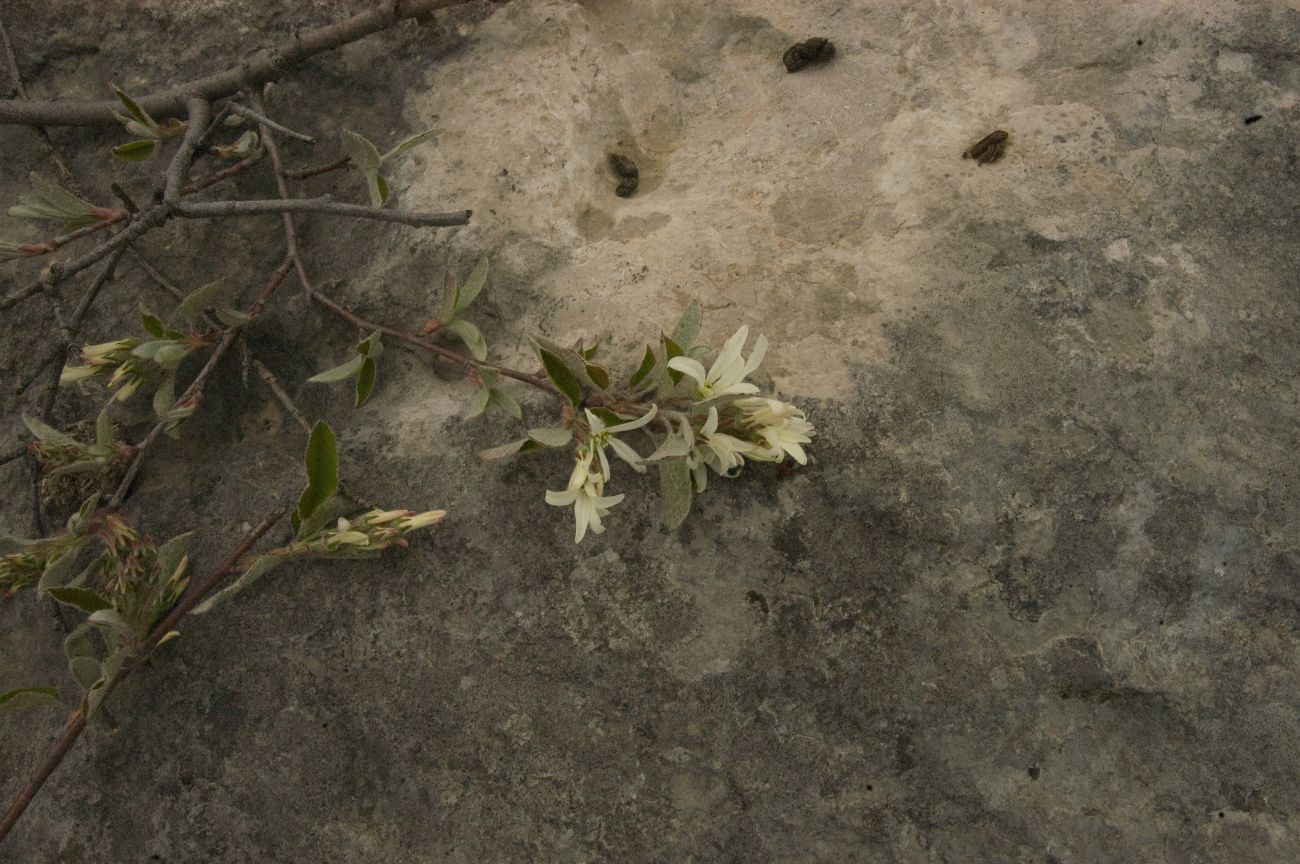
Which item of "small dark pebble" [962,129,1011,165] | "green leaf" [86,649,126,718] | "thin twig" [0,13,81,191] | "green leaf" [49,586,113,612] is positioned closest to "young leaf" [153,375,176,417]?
"green leaf" [49,586,113,612]

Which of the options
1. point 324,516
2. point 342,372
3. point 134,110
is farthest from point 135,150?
point 324,516

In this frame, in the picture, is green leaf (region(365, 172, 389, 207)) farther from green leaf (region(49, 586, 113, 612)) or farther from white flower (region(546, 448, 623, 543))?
green leaf (region(49, 586, 113, 612))

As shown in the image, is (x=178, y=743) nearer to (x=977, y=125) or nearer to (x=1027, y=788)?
(x=1027, y=788)

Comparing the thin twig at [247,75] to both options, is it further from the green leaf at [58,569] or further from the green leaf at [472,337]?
the green leaf at [58,569]

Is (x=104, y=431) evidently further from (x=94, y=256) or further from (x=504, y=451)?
(x=504, y=451)

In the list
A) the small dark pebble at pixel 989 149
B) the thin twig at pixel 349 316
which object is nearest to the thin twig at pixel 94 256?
the thin twig at pixel 349 316

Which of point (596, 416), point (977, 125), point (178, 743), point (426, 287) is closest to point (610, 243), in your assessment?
point (426, 287)
